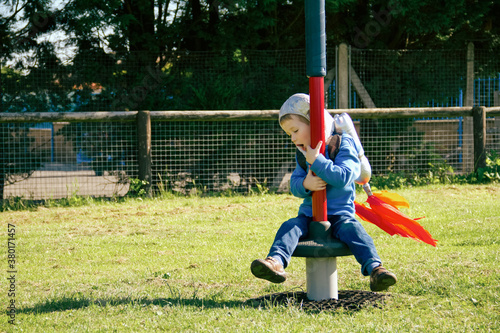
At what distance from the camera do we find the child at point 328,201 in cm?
306

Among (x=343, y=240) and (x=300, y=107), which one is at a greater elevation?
(x=300, y=107)

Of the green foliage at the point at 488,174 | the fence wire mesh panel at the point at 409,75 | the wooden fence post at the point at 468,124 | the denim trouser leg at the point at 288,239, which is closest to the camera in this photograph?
the denim trouser leg at the point at 288,239

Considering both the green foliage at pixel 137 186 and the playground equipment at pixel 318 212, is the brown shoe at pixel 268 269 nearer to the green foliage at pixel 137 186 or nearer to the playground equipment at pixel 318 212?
the playground equipment at pixel 318 212

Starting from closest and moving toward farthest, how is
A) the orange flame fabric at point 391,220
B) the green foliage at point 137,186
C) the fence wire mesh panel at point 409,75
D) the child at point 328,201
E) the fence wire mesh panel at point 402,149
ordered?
the child at point 328,201 < the orange flame fabric at point 391,220 < the green foliage at point 137,186 < the fence wire mesh panel at point 402,149 < the fence wire mesh panel at point 409,75

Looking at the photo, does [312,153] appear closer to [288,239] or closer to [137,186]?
[288,239]

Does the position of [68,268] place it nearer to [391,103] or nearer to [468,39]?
[391,103]

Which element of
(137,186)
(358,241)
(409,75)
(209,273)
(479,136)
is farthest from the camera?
(409,75)

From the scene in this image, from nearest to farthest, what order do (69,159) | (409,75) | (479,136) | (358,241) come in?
(358,241)
(69,159)
(479,136)
(409,75)

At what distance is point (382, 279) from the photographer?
2.96 meters

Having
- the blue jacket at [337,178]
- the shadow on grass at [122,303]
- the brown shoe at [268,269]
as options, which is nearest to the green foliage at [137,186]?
the shadow on grass at [122,303]

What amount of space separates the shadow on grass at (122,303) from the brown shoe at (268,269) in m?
0.43

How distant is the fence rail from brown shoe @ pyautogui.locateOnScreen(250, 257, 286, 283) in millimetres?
5456

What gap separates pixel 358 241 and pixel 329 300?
42cm

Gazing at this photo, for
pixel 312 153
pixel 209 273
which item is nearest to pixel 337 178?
pixel 312 153
